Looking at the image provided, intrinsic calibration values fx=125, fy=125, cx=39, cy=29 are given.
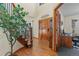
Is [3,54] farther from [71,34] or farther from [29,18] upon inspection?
[71,34]

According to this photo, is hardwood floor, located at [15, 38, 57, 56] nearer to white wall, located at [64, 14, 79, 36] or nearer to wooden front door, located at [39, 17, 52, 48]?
wooden front door, located at [39, 17, 52, 48]

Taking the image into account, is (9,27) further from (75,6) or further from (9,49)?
(75,6)

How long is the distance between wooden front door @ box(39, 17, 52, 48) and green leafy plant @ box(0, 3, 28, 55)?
0.93ft

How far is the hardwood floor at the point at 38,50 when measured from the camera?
6.35 ft

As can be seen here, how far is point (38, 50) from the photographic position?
196cm

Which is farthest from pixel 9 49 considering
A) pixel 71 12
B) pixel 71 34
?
pixel 71 12

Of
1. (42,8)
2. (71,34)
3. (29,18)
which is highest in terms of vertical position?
(42,8)

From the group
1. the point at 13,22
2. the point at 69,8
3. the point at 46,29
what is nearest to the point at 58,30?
the point at 46,29

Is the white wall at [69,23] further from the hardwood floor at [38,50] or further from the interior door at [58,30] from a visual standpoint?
the hardwood floor at [38,50]

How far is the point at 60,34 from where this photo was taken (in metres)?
1.95

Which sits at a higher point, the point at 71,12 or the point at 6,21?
the point at 71,12

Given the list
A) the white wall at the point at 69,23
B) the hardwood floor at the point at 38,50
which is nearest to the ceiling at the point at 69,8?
the white wall at the point at 69,23

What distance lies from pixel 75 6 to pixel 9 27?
105 cm

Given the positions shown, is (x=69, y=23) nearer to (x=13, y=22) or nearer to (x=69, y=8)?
(x=69, y=8)
